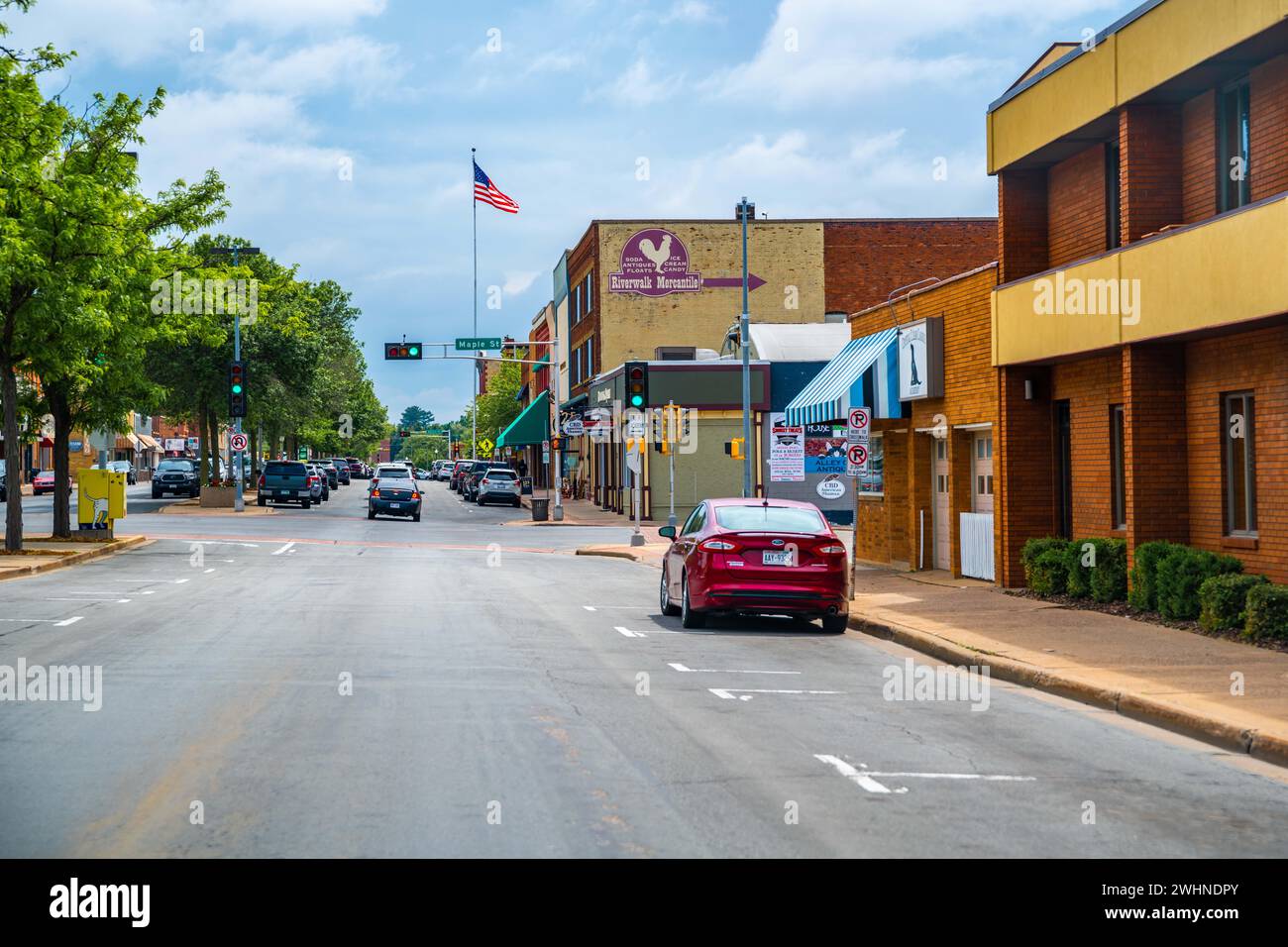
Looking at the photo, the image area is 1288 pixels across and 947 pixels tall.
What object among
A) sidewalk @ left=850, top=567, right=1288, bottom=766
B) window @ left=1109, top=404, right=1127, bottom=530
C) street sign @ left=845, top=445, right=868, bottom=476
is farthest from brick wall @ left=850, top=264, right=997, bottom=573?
sidewalk @ left=850, top=567, right=1288, bottom=766

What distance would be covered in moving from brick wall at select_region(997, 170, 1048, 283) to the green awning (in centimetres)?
5398

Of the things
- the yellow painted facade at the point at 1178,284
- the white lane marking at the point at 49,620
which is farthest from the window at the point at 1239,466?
the white lane marking at the point at 49,620

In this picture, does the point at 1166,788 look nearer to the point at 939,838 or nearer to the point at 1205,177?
the point at 939,838

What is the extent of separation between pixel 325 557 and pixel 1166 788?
25.1 meters

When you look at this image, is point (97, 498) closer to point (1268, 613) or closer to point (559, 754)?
point (1268, 613)

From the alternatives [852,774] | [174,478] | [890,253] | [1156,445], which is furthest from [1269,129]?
[174,478]

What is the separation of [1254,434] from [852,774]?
33.6 ft

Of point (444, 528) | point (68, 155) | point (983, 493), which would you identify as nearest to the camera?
point (983, 493)

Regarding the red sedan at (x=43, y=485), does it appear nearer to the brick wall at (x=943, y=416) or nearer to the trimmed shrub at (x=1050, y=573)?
the brick wall at (x=943, y=416)

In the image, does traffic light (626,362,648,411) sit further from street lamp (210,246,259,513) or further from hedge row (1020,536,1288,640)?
street lamp (210,246,259,513)

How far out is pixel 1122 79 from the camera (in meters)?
18.7

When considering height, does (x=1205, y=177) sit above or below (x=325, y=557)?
above

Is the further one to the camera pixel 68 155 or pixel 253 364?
pixel 253 364
